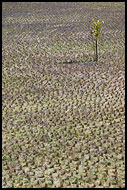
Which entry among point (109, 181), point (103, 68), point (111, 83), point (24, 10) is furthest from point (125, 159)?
point (24, 10)

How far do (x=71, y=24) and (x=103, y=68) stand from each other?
7.69 meters

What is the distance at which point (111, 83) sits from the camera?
1345 cm

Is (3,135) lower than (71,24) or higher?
lower

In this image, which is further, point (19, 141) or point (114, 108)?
point (114, 108)

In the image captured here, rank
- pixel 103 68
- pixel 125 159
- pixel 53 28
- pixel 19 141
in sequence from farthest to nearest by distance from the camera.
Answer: pixel 53 28 → pixel 103 68 → pixel 19 141 → pixel 125 159

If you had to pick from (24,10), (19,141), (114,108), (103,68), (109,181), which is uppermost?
(24,10)

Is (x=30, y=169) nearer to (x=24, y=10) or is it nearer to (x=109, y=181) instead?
(x=109, y=181)

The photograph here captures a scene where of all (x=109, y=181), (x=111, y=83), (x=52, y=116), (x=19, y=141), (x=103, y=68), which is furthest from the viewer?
(x=103, y=68)

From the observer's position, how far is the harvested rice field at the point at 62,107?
8594mm

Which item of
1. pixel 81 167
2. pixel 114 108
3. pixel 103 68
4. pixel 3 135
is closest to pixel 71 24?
pixel 103 68

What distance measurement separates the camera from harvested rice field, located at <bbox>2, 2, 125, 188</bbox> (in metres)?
8.59

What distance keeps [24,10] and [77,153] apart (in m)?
19.0

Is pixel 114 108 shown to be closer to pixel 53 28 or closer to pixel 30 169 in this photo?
pixel 30 169

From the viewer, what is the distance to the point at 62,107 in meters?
11.7
